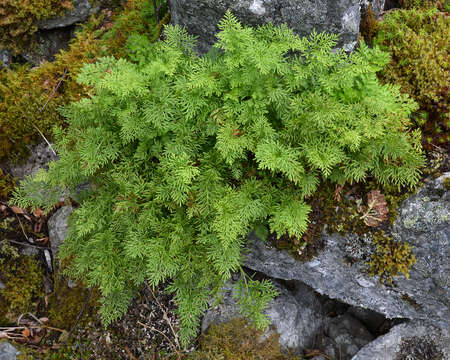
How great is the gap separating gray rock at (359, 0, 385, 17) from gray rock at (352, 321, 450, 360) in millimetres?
3558

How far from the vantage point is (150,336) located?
4.46 m

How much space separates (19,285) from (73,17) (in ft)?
13.6

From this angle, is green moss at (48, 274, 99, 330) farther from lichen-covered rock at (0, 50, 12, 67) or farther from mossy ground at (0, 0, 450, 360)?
lichen-covered rock at (0, 50, 12, 67)

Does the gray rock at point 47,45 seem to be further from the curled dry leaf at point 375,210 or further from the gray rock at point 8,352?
the curled dry leaf at point 375,210

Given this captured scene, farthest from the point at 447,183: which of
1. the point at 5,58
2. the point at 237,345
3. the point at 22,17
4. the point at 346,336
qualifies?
the point at 5,58

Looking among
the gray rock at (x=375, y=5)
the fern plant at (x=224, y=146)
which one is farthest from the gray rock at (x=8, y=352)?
the gray rock at (x=375, y=5)

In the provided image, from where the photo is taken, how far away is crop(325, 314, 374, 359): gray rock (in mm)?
4227

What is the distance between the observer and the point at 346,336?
432cm

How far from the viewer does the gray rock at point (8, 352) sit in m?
4.68

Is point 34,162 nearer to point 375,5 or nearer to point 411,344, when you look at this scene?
point 375,5

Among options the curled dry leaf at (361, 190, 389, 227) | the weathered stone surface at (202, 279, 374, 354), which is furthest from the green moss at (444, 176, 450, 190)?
the weathered stone surface at (202, 279, 374, 354)

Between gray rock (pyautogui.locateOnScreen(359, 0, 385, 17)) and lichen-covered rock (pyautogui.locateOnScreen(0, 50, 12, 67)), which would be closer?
gray rock (pyautogui.locateOnScreen(359, 0, 385, 17))

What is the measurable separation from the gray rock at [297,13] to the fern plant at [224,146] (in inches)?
12.1

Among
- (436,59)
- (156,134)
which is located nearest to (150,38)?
(156,134)
